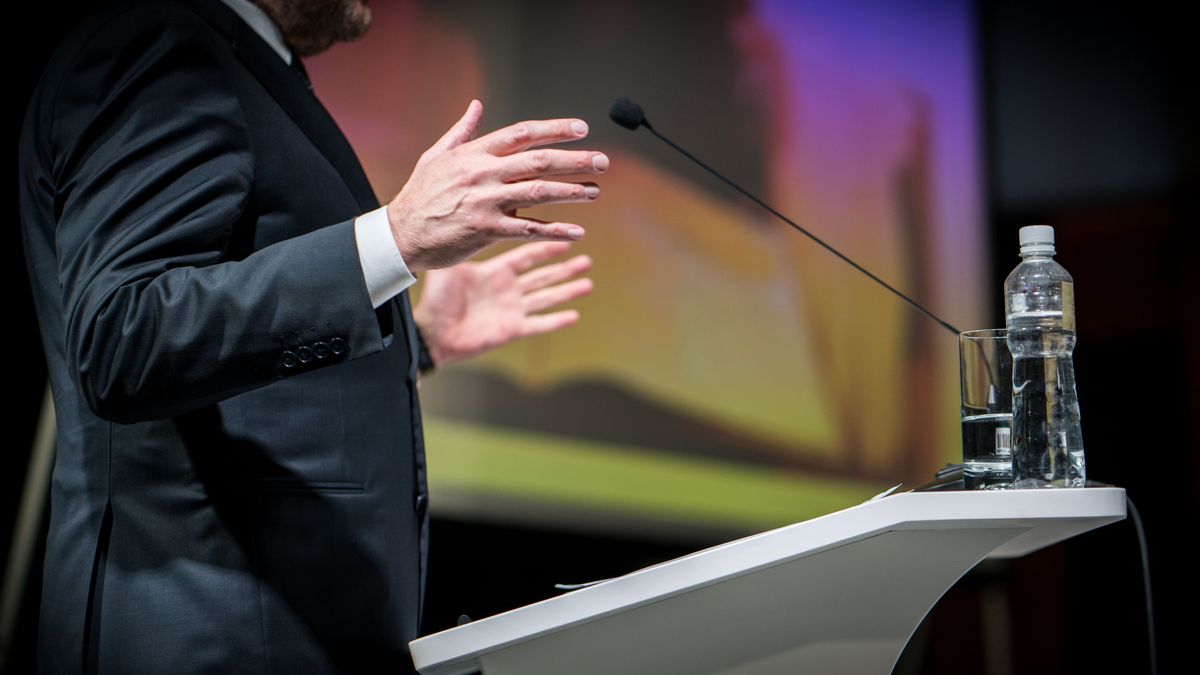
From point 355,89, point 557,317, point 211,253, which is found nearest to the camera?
point 211,253

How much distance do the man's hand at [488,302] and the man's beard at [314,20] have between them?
0.44 m

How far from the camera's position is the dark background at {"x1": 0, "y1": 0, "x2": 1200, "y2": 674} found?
2.30 m

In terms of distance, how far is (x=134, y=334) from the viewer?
92 cm

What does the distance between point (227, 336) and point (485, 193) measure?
29 cm

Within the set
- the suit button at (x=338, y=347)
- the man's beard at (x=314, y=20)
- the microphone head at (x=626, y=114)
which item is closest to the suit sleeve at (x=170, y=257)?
the suit button at (x=338, y=347)

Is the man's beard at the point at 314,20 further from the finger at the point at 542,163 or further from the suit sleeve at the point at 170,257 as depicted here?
the finger at the point at 542,163

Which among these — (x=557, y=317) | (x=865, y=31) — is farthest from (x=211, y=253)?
(x=865, y=31)

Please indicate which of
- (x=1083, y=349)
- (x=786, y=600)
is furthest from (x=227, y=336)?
(x=1083, y=349)

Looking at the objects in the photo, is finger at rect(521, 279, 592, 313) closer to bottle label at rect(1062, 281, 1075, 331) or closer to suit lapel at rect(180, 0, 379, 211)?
suit lapel at rect(180, 0, 379, 211)

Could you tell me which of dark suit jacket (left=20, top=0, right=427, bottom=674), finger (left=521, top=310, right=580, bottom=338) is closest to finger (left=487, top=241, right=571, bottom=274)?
finger (left=521, top=310, right=580, bottom=338)

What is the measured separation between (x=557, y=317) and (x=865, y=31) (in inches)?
54.3

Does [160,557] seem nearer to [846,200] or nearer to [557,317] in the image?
[557,317]

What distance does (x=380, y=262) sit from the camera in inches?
37.8

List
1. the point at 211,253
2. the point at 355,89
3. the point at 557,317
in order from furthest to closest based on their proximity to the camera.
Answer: the point at 355,89 → the point at 557,317 → the point at 211,253
